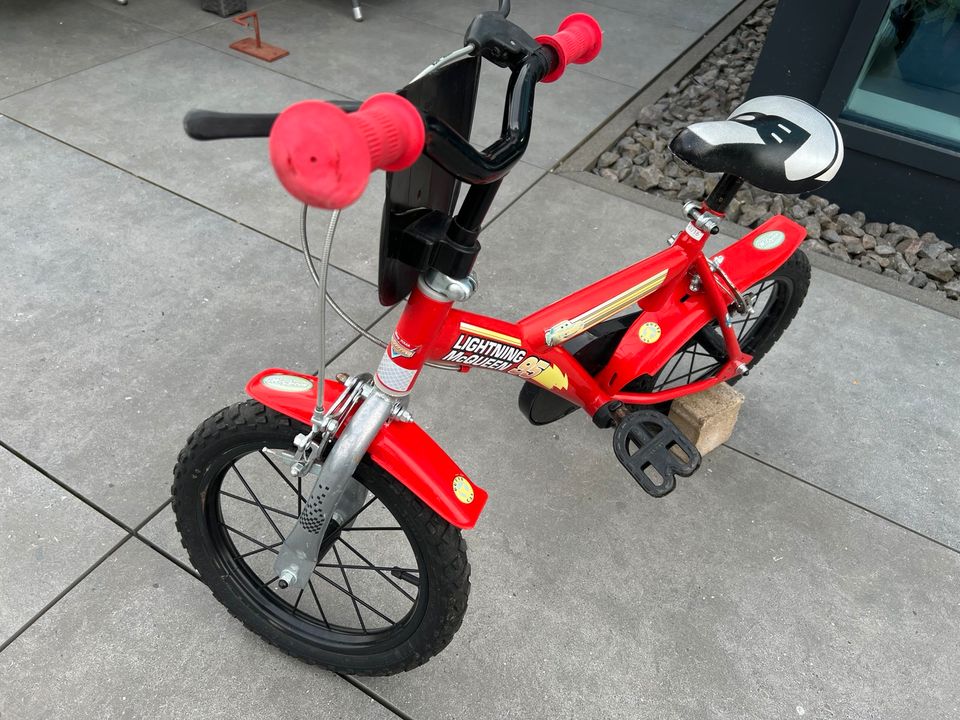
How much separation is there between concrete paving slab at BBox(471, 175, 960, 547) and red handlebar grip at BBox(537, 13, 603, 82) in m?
1.53

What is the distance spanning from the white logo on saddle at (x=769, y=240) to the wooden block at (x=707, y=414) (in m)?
0.47

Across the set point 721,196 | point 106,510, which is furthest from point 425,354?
point 106,510

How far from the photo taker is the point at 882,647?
1.99 m

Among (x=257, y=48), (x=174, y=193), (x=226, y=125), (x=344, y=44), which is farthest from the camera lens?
(x=344, y=44)

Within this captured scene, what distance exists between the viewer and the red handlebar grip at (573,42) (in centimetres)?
136

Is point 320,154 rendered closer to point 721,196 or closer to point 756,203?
point 721,196

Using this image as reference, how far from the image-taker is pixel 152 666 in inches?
70.6

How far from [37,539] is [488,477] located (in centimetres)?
128

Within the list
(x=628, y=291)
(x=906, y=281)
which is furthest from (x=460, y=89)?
(x=906, y=281)

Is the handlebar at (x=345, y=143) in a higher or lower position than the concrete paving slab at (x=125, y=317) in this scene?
higher

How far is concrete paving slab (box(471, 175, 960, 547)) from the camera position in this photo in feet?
8.01

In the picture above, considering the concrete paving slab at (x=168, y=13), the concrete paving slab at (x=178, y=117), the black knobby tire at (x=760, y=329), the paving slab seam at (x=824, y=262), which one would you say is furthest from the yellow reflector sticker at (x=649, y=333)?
the concrete paving slab at (x=168, y=13)

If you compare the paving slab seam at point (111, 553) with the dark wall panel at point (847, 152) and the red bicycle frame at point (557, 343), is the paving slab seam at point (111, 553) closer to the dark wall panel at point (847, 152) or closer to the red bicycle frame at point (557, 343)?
the red bicycle frame at point (557, 343)

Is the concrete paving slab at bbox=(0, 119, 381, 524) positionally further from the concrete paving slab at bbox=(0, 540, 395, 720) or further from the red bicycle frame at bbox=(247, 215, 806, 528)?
the red bicycle frame at bbox=(247, 215, 806, 528)
